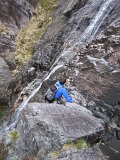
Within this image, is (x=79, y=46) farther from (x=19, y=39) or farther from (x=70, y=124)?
(x=19, y=39)

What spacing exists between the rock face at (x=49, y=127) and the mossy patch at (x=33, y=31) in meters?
14.7

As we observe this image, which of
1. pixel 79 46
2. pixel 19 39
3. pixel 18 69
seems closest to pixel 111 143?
pixel 79 46

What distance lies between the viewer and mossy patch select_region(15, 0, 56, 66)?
26.5 m

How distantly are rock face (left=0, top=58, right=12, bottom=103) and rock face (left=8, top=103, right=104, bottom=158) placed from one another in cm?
1082

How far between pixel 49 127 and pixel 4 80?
43.2 feet

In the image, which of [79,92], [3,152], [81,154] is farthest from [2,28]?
[81,154]

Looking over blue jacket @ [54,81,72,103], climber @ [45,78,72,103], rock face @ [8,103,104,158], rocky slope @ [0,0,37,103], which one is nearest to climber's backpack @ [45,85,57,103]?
climber @ [45,78,72,103]

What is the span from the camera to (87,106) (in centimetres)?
1360

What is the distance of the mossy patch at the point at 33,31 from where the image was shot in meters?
26.5

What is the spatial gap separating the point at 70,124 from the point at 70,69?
→ 18.2 ft

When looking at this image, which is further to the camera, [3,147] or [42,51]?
[42,51]

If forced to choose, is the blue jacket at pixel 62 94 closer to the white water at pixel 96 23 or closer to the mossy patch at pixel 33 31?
the white water at pixel 96 23

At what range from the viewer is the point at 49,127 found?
10.7 metres

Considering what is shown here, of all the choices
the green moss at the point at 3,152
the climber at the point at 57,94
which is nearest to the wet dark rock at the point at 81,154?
the green moss at the point at 3,152
